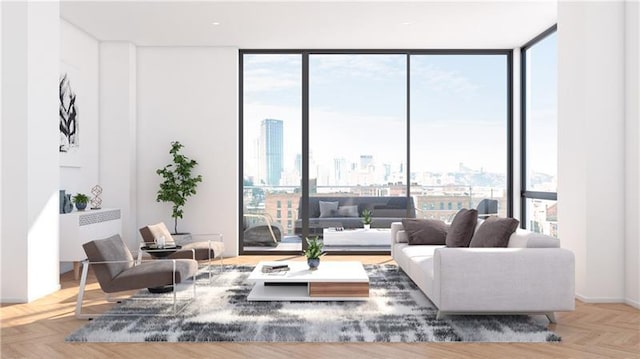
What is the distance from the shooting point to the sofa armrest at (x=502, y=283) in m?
4.41

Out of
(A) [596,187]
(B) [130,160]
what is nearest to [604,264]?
(A) [596,187]

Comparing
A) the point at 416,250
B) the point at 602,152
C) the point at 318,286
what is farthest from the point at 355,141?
the point at 602,152

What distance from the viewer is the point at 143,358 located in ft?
12.1

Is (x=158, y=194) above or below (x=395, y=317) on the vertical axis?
above

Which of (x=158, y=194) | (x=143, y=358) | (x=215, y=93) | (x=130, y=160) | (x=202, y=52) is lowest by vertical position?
(x=143, y=358)

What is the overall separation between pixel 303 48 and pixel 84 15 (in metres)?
3.23

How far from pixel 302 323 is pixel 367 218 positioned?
4332 mm

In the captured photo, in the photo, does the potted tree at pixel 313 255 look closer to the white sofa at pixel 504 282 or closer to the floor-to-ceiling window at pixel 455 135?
the white sofa at pixel 504 282

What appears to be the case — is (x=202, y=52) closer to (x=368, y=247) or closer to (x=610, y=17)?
(x=368, y=247)

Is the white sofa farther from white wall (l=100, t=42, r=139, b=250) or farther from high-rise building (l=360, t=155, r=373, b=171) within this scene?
white wall (l=100, t=42, r=139, b=250)

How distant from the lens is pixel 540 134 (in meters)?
8.08

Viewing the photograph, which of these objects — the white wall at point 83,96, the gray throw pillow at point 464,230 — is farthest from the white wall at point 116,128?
the gray throw pillow at point 464,230

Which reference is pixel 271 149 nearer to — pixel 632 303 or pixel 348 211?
pixel 348 211

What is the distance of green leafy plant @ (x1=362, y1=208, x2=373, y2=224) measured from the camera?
8695 mm
